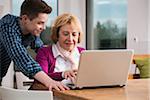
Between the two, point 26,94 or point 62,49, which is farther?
point 62,49

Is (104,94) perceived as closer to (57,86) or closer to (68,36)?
(57,86)

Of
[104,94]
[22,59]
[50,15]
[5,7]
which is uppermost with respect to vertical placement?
[5,7]

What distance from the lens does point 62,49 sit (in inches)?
72.2

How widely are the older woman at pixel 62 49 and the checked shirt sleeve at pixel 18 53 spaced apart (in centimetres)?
31

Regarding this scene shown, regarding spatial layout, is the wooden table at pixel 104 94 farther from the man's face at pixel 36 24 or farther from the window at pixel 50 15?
the window at pixel 50 15

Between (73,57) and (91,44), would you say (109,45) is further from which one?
(73,57)

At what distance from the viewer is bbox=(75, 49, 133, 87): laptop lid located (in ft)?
4.38

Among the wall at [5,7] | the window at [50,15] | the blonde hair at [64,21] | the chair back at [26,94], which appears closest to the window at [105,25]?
the window at [50,15]

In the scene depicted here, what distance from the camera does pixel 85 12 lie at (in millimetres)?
5391

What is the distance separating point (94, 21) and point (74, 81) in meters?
4.12

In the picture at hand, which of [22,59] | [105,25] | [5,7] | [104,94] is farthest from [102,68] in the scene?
[105,25]

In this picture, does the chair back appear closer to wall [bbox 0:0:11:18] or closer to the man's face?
the man's face

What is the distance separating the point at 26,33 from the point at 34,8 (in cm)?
17

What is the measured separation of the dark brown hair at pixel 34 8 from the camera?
5.01 ft
